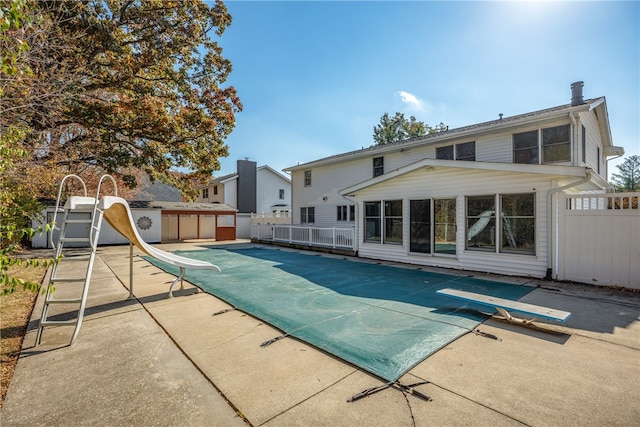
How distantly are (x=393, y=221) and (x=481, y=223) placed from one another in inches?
115

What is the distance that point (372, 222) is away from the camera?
37.1 ft

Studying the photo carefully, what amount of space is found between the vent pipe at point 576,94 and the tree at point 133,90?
13.1 meters

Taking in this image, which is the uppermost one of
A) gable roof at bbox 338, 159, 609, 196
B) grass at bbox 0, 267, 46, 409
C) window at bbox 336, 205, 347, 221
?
gable roof at bbox 338, 159, 609, 196

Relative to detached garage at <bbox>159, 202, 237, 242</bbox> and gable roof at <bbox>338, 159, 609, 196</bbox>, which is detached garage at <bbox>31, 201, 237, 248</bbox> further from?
gable roof at <bbox>338, 159, 609, 196</bbox>

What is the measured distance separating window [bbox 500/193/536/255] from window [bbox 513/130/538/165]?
336cm

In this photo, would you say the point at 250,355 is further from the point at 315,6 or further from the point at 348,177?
the point at 348,177

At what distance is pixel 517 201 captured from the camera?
→ 25.7ft

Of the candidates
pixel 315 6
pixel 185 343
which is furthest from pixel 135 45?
pixel 185 343

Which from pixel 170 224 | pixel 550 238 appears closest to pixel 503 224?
pixel 550 238

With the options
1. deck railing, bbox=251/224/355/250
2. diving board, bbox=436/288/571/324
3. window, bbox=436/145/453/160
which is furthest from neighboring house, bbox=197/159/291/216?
diving board, bbox=436/288/571/324

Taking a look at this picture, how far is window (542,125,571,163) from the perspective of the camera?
9438 millimetres

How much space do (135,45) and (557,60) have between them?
14691 mm

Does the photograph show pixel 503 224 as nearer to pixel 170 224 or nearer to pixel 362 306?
pixel 362 306

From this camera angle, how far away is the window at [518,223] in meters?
7.62
